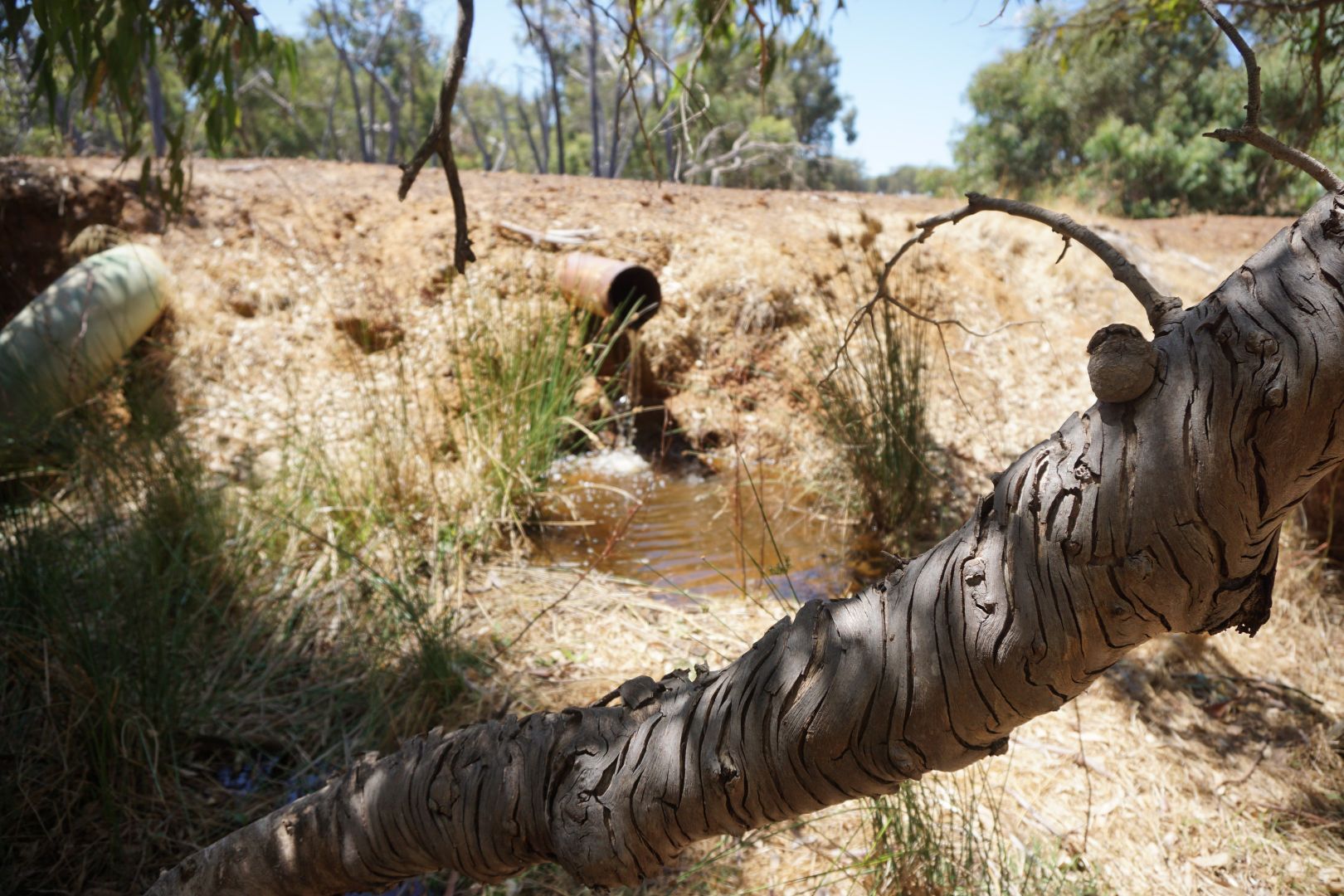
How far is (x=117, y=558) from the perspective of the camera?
2602 millimetres

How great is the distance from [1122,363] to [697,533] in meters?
3.53

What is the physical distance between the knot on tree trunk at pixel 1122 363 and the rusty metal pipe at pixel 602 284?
3.84 m

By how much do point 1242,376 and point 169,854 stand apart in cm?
244

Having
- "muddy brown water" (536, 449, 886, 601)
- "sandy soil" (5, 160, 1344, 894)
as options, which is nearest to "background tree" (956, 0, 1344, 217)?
"sandy soil" (5, 160, 1344, 894)

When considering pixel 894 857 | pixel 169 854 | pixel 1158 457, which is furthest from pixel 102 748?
pixel 1158 457

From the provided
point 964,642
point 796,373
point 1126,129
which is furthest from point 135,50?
point 1126,129

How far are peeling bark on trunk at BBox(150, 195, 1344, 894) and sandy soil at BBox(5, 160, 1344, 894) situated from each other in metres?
0.84

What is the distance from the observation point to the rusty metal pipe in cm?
479

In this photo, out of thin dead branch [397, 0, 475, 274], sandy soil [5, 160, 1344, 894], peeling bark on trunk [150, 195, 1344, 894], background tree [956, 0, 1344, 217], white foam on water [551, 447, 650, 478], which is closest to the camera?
peeling bark on trunk [150, 195, 1344, 894]

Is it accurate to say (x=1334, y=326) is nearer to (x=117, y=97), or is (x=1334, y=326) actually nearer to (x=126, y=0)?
(x=126, y=0)

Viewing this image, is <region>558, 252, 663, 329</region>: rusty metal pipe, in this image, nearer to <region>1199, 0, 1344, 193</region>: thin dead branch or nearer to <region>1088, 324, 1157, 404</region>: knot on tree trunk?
<region>1199, 0, 1344, 193</region>: thin dead branch

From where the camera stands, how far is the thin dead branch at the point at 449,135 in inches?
60.2

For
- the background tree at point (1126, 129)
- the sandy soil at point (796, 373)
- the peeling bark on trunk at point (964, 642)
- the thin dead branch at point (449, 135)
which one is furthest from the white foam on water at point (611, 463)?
the peeling bark on trunk at point (964, 642)

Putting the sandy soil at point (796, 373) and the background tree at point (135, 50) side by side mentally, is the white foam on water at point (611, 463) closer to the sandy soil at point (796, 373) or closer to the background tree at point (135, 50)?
the sandy soil at point (796, 373)
